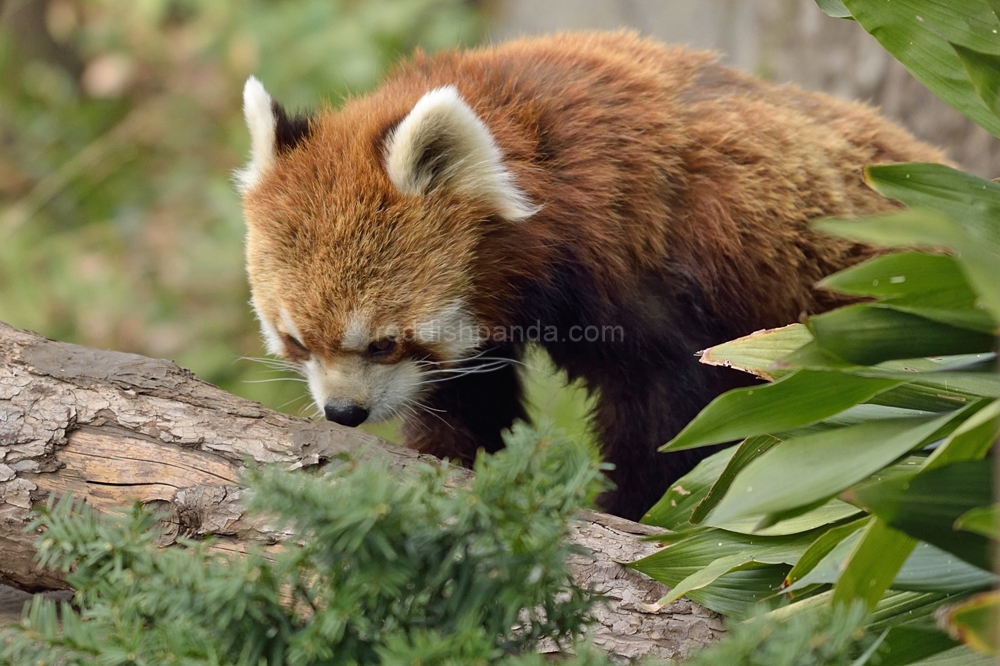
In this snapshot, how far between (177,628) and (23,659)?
0.80 ft

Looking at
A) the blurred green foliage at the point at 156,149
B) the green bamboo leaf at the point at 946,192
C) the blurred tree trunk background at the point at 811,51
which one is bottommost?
the blurred green foliage at the point at 156,149

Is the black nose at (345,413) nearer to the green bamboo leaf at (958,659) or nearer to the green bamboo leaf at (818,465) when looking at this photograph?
the green bamboo leaf at (818,465)

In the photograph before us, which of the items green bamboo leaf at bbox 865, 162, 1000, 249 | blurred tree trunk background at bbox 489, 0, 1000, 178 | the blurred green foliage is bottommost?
the blurred green foliage

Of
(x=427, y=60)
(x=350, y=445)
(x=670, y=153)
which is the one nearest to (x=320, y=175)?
(x=427, y=60)

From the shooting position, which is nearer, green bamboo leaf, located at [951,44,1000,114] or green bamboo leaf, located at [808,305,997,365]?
green bamboo leaf, located at [808,305,997,365]

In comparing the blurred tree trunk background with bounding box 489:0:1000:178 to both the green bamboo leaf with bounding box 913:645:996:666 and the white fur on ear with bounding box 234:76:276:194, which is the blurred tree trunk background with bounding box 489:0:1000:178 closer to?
the white fur on ear with bounding box 234:76:276:194

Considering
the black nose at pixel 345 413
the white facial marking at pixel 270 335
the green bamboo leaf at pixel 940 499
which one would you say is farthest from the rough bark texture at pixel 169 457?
the green bamboo leaf at pixel 940 499

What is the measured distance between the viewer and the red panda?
7.80 ft

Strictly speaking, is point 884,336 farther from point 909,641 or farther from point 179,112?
point 179,112

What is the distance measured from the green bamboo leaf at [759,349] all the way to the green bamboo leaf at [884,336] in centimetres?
35

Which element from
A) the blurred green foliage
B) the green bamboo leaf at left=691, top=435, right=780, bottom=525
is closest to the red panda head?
the green bamboo leaf at left=691, top=435, right=780, bottom=525

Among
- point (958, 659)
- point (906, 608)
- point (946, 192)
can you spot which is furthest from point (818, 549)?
point (946, 192)

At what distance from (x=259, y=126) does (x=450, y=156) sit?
55 cm

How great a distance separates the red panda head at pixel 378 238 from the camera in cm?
235
